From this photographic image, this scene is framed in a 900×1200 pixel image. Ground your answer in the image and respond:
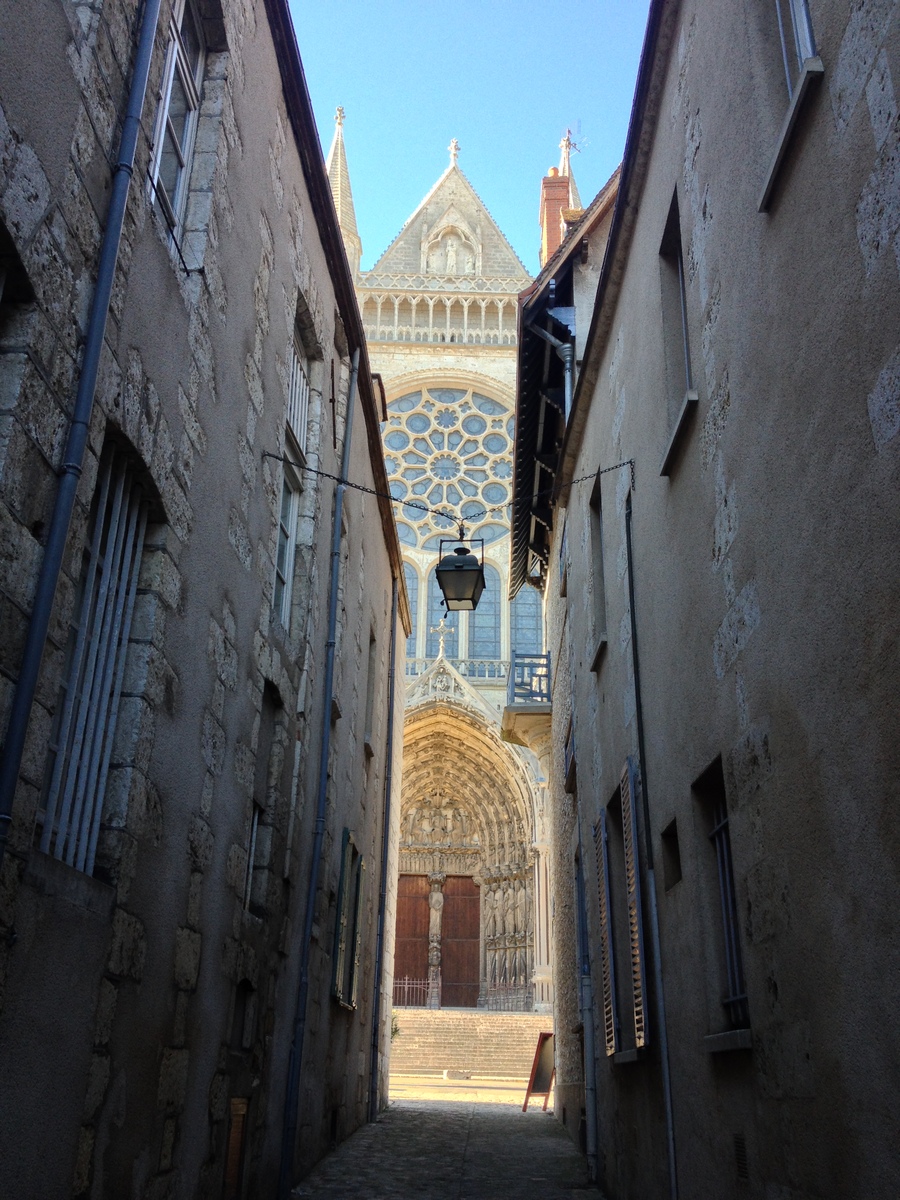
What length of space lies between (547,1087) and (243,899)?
1011 cm

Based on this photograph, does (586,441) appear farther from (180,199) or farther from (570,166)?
(570,166)

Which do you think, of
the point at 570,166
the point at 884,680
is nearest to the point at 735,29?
the point at 884,680

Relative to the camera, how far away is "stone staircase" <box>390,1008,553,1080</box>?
21.1 metres

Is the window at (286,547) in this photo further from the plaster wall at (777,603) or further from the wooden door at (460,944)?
the wooden door at (460,944)

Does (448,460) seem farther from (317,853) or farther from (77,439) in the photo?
(77,439)

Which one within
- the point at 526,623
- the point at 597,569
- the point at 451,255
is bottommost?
the point at 597,569

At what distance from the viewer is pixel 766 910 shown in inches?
144

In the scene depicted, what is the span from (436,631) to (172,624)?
2304 cm

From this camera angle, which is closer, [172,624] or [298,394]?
[172,624]

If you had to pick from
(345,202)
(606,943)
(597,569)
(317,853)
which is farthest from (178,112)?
(345,202)

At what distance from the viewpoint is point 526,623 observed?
27.9m

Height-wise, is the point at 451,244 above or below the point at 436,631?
above

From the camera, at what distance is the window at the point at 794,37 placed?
3.47m

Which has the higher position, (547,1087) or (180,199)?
(180,199)
